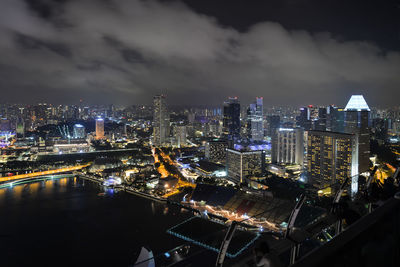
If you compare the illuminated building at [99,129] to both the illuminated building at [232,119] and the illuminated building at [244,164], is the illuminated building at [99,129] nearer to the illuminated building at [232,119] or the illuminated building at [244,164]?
the illuminated building at [232,119]

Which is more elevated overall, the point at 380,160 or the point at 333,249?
the point at 333,249

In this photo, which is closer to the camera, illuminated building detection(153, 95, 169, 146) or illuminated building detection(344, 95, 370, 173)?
illuminated building detection(344, 95, 370, 173)

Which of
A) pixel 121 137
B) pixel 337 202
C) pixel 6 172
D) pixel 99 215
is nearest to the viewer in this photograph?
pixel 337 202

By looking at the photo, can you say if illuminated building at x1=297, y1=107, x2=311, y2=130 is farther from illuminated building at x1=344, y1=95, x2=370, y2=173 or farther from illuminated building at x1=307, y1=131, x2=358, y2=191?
illuminated building at x1=307, y1=131, x2=358, y2=191

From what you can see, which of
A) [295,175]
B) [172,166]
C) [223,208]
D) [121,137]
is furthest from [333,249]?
[121,137]

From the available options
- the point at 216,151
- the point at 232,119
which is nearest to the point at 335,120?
the point at 216,151

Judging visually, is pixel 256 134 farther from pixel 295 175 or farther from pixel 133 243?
pixel 133 243

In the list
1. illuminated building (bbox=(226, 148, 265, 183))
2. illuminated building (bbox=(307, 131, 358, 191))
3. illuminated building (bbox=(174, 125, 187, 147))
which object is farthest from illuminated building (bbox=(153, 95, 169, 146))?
illuminated building (bbox=(307, 131, 358, 191))

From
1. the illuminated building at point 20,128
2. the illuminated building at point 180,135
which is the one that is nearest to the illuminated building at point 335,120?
the illuminated building at point 180,135
